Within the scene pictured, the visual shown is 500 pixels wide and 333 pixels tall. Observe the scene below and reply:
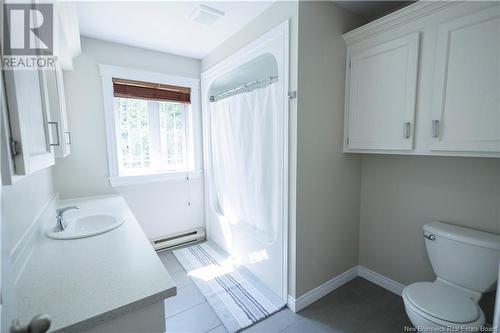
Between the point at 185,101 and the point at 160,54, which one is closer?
the point at 160,54

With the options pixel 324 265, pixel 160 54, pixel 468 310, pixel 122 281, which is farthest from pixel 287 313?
pixel 160 54

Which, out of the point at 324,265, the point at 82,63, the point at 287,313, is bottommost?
the point at 287,313

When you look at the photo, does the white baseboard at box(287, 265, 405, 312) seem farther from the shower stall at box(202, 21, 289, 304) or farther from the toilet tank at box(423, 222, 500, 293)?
the toilet tank at box(423, 222, 500, 293)

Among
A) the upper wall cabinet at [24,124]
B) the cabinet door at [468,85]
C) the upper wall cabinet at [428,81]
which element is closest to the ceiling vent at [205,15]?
the upper wall cabinet at [428,81]

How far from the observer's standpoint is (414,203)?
1.88 meters

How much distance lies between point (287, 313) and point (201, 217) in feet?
5.46

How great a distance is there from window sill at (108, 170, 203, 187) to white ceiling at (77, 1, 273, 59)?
143cm

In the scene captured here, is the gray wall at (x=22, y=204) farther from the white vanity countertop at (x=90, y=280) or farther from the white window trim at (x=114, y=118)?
the white window trim at (x=114, y=118)

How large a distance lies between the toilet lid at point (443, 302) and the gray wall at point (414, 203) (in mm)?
441

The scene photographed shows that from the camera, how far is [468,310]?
1.28 meters

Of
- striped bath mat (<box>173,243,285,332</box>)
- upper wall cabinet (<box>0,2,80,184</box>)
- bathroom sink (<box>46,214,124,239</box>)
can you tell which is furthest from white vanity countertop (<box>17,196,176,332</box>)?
striped bath mat (<box>173,243,285,332</box>)

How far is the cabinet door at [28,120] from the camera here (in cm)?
63

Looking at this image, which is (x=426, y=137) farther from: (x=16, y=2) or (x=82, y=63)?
(x=82, y=63)

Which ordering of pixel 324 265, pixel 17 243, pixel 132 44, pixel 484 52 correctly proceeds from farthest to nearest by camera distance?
pixel 132 44 → pixel 324 265 → pixel 484 52 → pixel 17 243
